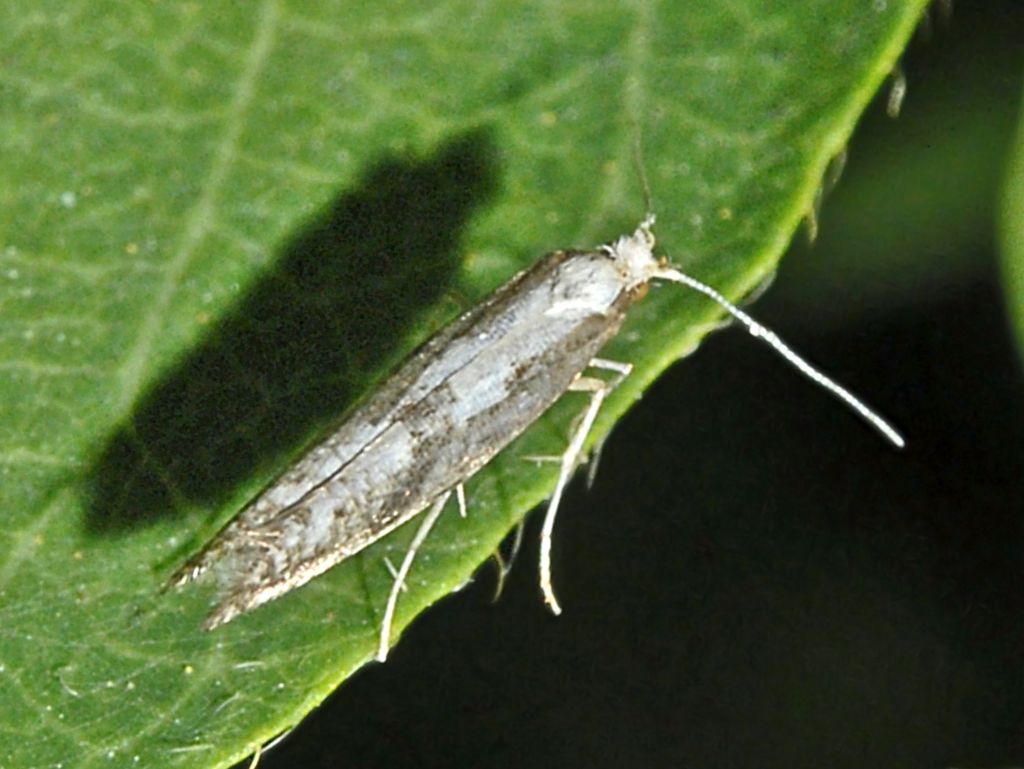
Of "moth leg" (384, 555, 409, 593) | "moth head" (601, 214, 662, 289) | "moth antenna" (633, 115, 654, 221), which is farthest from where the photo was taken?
"moth head" (601, 214, 662, 289)

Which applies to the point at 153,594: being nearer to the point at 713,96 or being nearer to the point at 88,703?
the point at 88,703

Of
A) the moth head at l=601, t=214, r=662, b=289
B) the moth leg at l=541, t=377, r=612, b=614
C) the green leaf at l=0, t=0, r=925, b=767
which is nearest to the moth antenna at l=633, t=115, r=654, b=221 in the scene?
the green leaf at l=0, t=0, r=925, b=767

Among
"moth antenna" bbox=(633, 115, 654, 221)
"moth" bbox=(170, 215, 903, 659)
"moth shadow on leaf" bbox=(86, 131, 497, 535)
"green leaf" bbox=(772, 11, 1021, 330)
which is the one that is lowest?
"green leaf" bbox=(772, 11, 1021, 330)

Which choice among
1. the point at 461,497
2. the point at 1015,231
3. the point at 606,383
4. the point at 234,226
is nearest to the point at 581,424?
the point at 606,383

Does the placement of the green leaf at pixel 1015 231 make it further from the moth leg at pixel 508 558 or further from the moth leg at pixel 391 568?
the moth leg at pixel 391 568

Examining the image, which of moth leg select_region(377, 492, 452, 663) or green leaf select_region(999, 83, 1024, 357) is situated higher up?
moth leg select_region(377, 492, 452, 663)

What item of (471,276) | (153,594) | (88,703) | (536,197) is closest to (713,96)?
(536,197)

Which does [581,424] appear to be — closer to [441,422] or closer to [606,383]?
[606,383]

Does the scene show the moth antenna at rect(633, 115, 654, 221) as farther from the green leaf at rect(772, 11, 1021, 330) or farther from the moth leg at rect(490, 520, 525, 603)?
the green leaf at rect(772, 11, 1021, 330)
